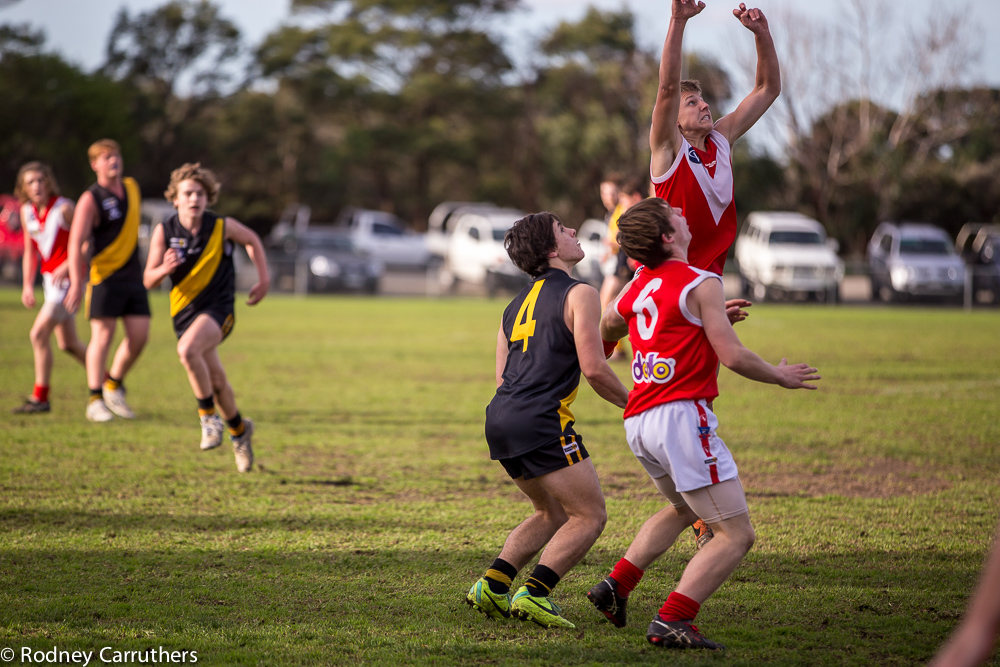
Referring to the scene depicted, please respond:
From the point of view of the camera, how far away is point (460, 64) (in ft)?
158

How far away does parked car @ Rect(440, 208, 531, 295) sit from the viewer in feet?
83.0

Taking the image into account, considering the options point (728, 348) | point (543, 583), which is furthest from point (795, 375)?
point (543, 583)

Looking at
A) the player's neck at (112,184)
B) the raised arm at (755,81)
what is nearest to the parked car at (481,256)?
the player's neck at (112,184)

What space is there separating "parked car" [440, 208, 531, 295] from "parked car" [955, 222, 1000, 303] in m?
11.9

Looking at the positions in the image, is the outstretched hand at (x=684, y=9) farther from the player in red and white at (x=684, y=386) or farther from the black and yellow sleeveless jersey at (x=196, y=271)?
the black and yellow sleeveless jersey at (x=196, y=271)

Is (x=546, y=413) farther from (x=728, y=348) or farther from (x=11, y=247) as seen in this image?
(x=11, y=247)

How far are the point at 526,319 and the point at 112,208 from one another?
5.47 meters

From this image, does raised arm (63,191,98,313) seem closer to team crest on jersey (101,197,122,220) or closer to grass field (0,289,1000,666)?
team crest on jersey (101,197,122,220)

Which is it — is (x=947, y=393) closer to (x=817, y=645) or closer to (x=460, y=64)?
(x=817, y=645)

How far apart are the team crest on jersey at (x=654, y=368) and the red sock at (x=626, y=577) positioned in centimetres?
77

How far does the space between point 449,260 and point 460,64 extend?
2378cm

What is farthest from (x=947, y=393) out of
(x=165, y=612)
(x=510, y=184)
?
(x=510, y=184)

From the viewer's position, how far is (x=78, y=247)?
7664 mm

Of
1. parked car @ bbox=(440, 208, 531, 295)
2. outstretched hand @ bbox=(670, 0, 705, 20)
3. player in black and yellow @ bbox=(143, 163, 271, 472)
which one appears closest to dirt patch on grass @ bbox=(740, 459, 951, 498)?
outstretched hand @ bbox=(670, 0, 705, 20)
